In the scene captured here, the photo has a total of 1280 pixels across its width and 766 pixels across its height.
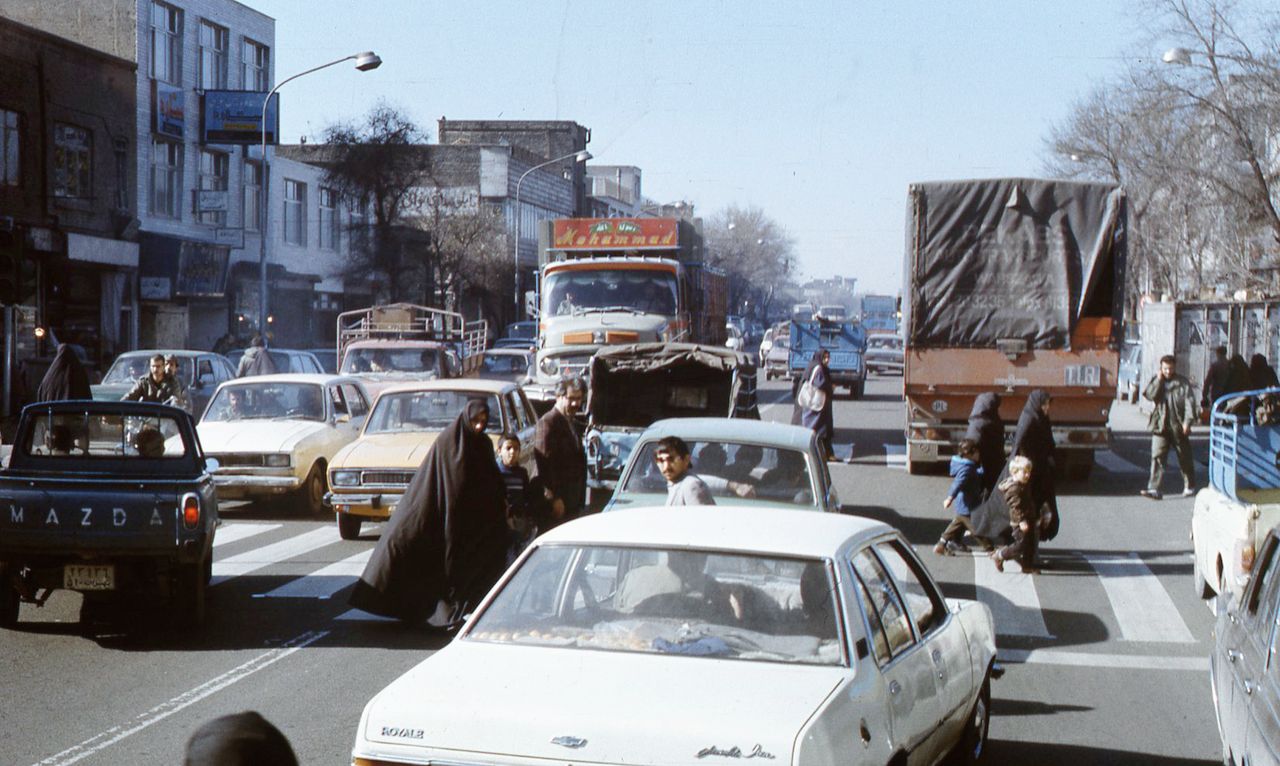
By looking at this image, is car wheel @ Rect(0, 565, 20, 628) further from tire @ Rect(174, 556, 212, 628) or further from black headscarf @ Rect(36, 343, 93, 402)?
black headscarf @ Rect(36, 343, 93, 402)

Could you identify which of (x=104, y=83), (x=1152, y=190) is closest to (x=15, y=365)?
(x=104, y=83)

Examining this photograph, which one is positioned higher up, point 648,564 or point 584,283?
point 584,283

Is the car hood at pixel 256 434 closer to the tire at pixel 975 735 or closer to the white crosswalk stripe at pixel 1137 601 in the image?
the white crosswalk stripe at pixel 1137 601

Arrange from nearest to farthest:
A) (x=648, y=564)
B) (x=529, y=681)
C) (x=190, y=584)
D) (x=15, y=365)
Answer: (x=529, y=681)
(x=648, y=564)
(x=190, y=584)
(x=15, y=365)

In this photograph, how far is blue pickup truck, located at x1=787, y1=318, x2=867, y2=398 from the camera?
136 ft

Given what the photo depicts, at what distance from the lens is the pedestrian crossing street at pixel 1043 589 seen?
10.5m

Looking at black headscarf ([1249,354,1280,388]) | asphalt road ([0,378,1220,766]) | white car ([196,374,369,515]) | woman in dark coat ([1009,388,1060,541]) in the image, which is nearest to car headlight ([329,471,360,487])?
asphalt road ([0,378,1220,766])

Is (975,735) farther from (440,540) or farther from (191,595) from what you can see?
(191,595)

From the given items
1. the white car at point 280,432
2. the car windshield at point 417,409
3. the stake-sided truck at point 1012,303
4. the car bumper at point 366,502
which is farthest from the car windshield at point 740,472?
the stake-sided truck at point 1012,303

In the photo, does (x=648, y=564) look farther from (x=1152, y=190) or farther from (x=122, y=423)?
(x=1152, y=190)

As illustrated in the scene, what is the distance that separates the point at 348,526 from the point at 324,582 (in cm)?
267

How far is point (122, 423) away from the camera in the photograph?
10.6 metres

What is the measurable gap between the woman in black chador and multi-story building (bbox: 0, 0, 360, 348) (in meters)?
29.4

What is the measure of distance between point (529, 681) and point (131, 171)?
35202 mm
